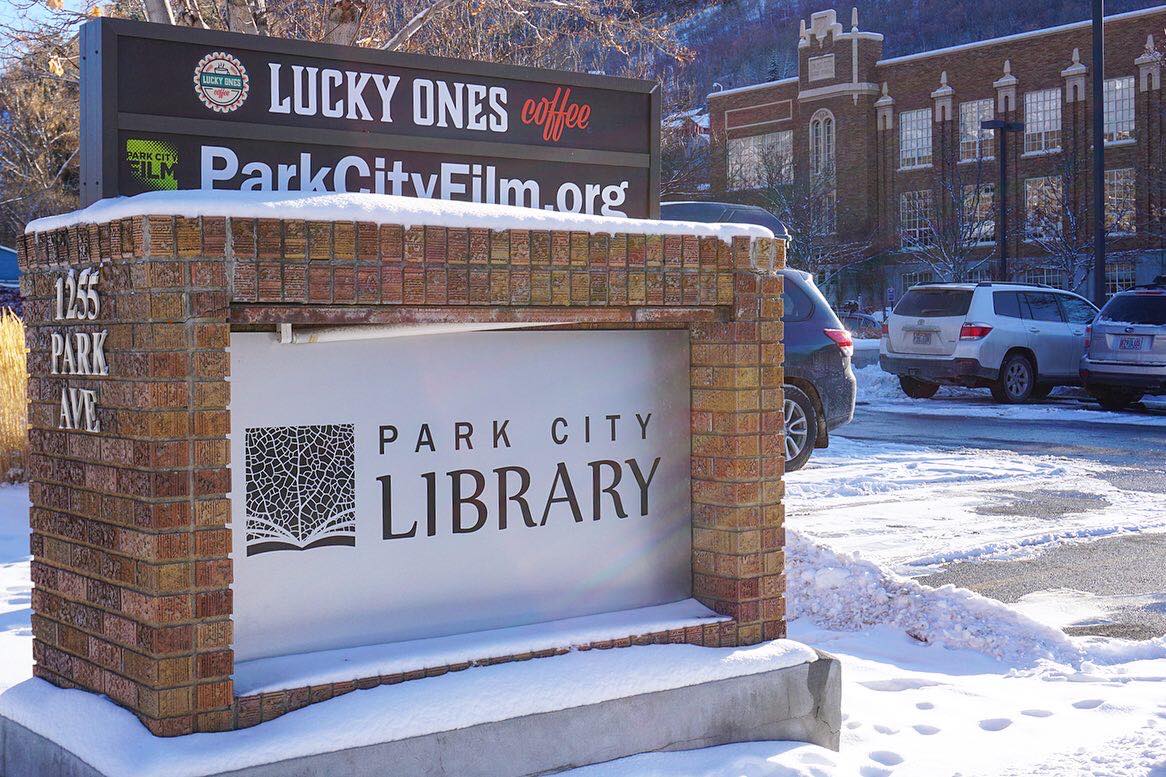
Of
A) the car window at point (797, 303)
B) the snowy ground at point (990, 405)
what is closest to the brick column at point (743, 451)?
the car window at point (797, 303)

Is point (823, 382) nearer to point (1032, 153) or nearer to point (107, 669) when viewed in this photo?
point (107, 669)

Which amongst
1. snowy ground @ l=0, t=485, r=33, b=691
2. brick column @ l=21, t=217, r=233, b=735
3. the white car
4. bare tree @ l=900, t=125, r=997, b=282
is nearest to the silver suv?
the white car

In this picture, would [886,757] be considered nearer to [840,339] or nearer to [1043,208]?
[840,339]

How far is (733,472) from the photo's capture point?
429cm

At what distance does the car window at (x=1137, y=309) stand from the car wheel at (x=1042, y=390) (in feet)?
6.38

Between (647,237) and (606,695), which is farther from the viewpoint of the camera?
(647,237)

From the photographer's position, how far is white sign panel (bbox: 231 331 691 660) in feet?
12.3

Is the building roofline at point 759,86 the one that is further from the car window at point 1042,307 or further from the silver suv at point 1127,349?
the silver suv at point 1127,349

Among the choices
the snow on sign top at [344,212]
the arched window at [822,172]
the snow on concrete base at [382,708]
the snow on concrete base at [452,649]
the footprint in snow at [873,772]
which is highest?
the arched window at [822,172]


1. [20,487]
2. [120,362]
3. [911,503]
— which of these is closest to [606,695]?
[120,362]

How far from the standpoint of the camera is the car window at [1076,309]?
2033 cm

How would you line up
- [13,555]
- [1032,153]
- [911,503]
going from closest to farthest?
1. [13,555]
2. [911,503]
3. [1032,153]

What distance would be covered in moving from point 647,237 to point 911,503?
6248mm

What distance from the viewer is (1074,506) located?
32.1 ft
